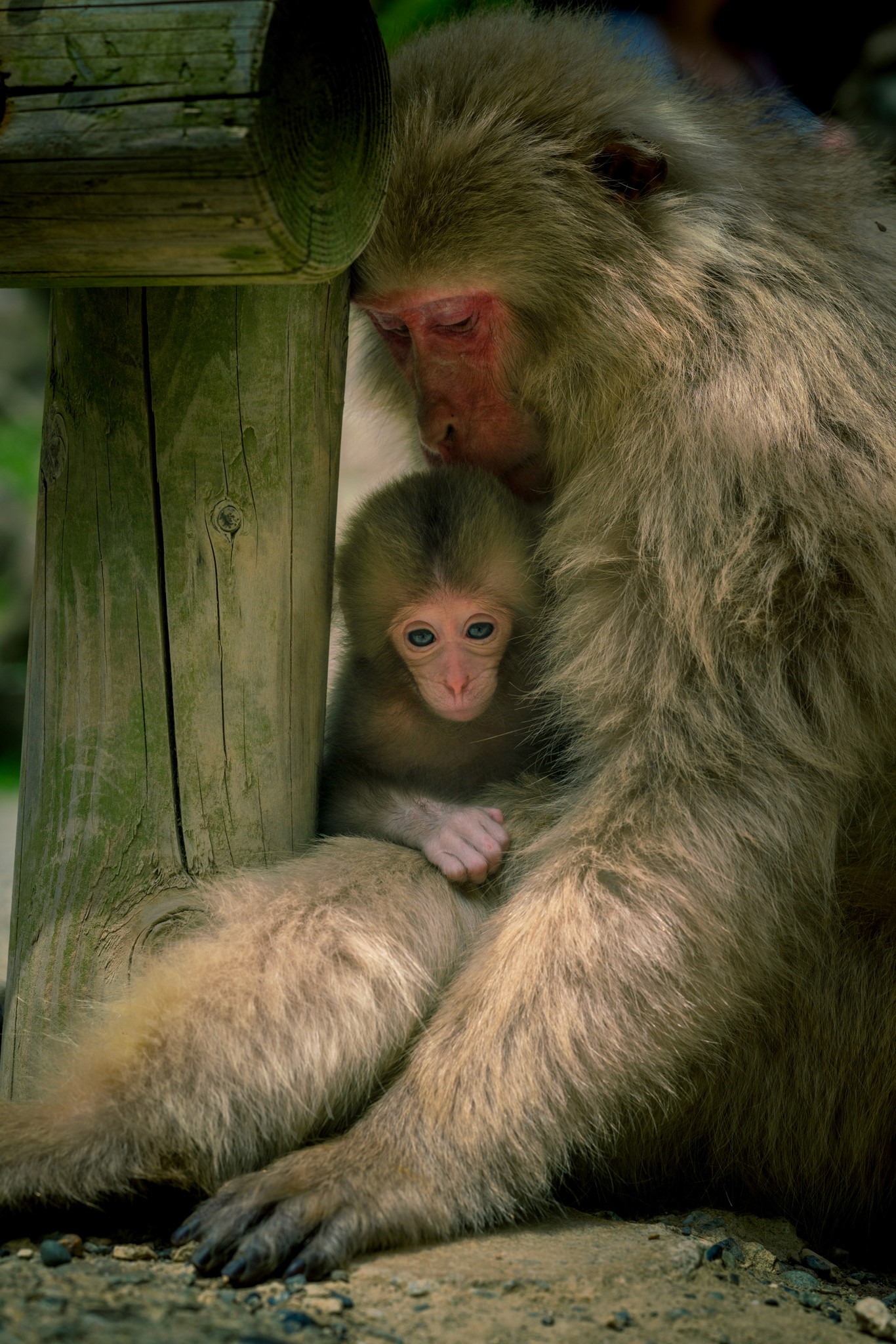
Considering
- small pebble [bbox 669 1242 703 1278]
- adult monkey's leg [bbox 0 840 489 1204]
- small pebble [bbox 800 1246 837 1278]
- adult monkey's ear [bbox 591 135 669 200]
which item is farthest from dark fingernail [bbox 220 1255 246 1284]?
adult monkey's ear [bbox 591 135 669 200]

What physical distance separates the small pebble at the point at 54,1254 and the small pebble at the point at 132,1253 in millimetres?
89

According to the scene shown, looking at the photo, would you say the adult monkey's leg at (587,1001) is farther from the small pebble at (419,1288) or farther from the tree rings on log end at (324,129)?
the tree rings on log end at (324,129)

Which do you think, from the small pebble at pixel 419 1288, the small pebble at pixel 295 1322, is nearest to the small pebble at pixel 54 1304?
the small pebble at pixel 295 1322

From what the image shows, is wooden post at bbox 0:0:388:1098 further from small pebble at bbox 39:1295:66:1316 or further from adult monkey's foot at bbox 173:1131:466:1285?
small pebble at bbox 39:1295:66:1316

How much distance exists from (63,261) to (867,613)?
68.3 inches

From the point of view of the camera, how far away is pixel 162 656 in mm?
2809

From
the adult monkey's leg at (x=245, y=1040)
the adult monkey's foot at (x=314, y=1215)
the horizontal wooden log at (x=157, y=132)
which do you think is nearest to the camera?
the horizontal wooden log at (x=157, y=132)

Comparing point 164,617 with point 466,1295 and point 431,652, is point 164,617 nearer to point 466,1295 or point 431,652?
point 431,652

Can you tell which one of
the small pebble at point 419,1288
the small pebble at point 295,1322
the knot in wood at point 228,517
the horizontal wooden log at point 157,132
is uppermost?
the horizontal wooden log at point 157,132

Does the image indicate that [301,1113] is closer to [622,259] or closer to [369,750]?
[369,750]

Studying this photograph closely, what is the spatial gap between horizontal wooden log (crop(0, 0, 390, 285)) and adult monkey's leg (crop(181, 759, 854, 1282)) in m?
1.40

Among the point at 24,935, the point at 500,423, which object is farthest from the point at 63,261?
the point at 24,935

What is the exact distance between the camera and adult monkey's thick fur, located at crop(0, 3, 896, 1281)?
2.58 metres

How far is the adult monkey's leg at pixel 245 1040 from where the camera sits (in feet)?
8.25
